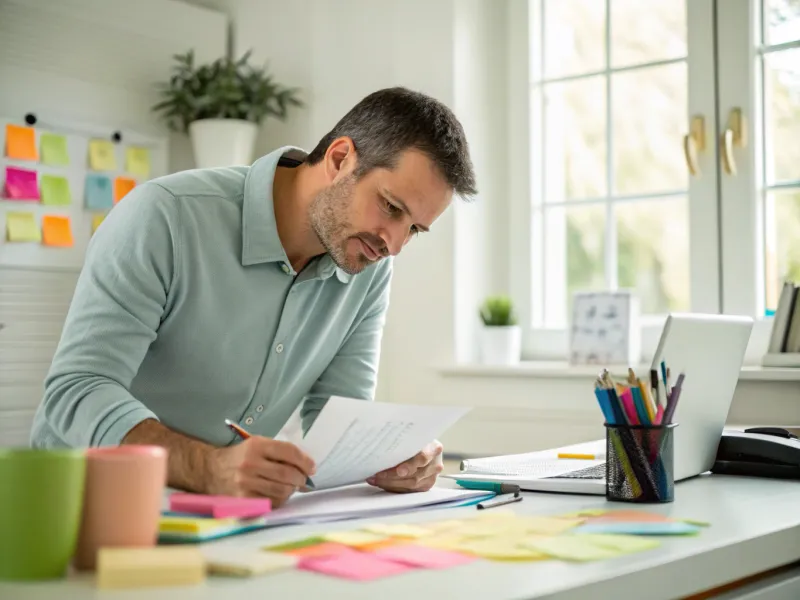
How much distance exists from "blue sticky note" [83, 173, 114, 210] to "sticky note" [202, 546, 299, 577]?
93.1 inches

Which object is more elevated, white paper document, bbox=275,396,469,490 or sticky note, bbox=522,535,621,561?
white paper document, bbox=275,396,469,490

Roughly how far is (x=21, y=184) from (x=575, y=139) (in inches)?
68.1

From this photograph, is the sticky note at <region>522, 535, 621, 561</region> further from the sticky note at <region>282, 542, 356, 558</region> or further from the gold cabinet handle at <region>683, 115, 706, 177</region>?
the gold cabinet handle at <region>683, 115, 706, 177</region>

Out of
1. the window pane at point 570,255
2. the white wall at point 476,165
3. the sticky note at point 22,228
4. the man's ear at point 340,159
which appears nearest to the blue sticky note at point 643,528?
the man's ear at point 340,159

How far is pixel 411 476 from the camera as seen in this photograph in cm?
133

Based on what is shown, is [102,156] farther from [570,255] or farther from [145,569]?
[145,569]

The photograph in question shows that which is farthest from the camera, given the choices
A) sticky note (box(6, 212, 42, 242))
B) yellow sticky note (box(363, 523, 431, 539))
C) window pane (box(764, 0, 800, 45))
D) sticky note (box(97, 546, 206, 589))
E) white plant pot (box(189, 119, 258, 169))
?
white plant pot (box(189, 119, 258, 169))

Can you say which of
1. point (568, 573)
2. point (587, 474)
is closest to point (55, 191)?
point (587, 474)

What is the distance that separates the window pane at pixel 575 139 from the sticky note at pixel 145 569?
98.9 inches

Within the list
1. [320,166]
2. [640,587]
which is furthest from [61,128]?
[640,587]

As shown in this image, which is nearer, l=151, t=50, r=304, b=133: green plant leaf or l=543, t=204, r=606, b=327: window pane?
l=543, t=204, r=606, b=327: window pane

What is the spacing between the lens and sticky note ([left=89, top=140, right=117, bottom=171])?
10.1ft

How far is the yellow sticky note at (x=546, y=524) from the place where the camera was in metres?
1.03

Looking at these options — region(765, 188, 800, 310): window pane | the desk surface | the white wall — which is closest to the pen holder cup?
the desk surface
